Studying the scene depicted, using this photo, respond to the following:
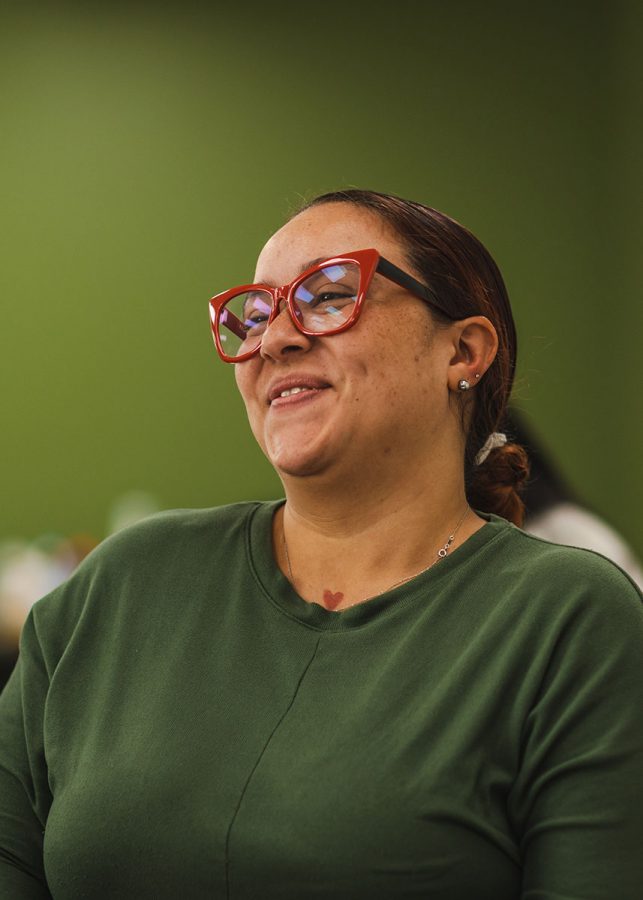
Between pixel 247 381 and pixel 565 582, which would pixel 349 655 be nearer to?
pixel 565 582

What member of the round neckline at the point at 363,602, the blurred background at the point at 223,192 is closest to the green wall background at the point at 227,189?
the blurred background at the point at 223,192

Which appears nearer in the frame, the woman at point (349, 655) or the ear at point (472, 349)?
the woman at point (349, 655)

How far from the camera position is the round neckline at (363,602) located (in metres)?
1.23

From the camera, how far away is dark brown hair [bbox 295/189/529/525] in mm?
1323

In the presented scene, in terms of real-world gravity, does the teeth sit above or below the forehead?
below

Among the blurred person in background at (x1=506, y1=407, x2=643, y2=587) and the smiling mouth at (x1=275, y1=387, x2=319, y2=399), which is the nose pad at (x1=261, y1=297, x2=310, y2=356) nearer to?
the smiling mouth at (x1=275, y1=387, x2=319, y2=399)

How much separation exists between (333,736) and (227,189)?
2.83 meters

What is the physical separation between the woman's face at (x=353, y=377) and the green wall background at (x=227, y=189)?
92.3 inches

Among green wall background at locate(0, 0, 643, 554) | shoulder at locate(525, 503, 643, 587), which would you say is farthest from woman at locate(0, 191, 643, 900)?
green wall background at locate(0, 0, 643, 554)

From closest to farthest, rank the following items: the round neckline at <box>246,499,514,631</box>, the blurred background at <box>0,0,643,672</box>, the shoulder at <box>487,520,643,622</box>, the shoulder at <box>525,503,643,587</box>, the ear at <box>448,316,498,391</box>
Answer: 1. the shoulder at <box>487,520,643,622</box>
2. the round neckline at <box>246,499,514,631</box>
3. the ear at <box>448,316,498,391</box>
4. the shoulder at <box>525,503,643,587</box>
5. the blurred background at <box>0,0,643,672</box>

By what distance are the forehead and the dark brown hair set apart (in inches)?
0.6

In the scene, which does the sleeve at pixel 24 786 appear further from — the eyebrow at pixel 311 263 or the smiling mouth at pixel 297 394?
the eyebrow at pixel 311 263

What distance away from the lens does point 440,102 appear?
3654 millimetres

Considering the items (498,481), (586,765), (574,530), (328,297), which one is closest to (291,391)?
(328,297)
